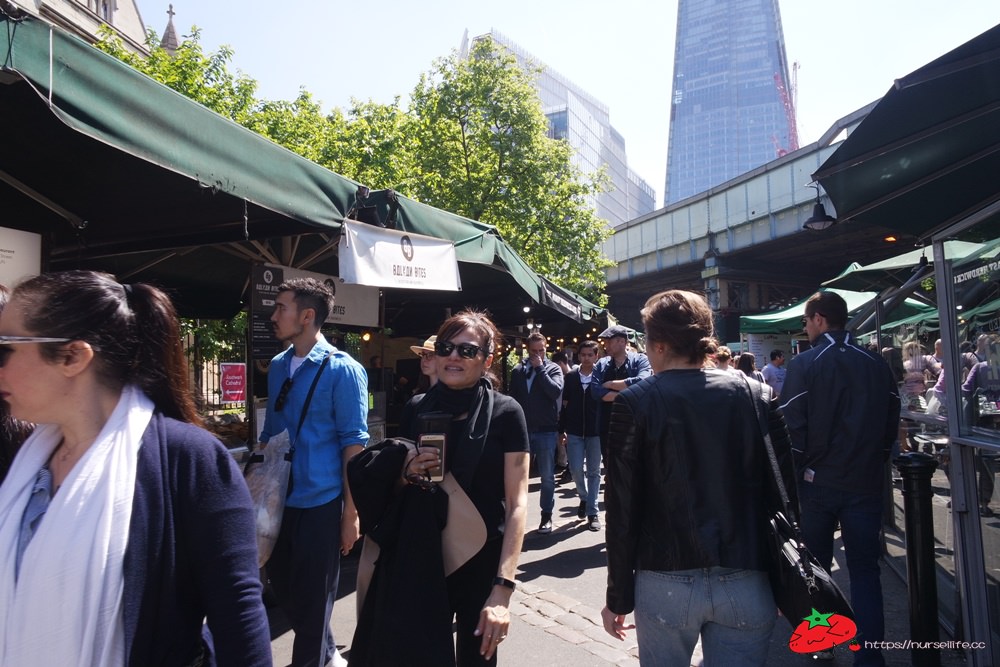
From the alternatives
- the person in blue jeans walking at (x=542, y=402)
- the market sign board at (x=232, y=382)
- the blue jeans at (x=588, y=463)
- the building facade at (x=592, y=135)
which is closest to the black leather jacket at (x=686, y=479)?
the market sign board at (x=232, y=382)

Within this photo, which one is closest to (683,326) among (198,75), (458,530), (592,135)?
(458,530)

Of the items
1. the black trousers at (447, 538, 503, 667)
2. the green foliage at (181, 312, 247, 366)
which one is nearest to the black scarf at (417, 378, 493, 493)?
the black trousers at (447, 538, 503, 667)

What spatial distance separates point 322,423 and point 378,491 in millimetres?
1110

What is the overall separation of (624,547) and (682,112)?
17826 centimetres

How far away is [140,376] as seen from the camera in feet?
4.74

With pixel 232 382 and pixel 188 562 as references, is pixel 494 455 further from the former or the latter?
pixel 232 382

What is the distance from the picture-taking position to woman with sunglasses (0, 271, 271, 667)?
1.23m

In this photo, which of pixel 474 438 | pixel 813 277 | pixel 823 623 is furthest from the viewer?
pixel 813 277

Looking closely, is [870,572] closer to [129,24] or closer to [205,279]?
[205,279]

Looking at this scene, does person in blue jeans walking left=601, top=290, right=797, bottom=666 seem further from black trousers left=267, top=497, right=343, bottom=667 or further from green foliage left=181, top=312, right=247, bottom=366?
green foliage left=181, top=312, right=247, bottom=366

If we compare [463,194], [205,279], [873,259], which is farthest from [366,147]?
[873,259]

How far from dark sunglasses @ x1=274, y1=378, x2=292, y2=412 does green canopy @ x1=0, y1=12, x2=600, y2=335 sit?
744 mm

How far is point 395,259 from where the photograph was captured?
450 cm

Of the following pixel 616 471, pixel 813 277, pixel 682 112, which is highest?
pixel 682 112
